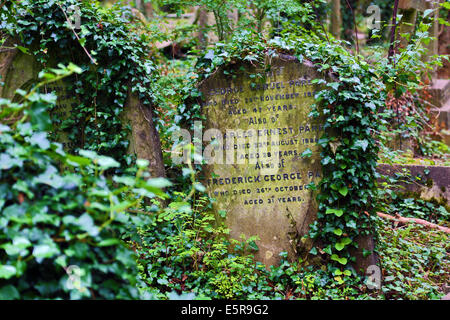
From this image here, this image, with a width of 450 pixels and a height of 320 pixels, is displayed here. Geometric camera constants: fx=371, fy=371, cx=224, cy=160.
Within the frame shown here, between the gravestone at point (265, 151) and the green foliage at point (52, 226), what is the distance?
2.45m

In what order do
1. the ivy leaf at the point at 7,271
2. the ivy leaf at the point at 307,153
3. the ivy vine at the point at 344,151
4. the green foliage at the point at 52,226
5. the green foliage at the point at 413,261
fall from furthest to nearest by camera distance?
the ivy leaf at the point at 307,153 → the ivy vine at the point at 344,151 → the green foliage at the point at 413,261 → the green foliage at the point at 52,226 → the ivy leaf at the point at 7,271

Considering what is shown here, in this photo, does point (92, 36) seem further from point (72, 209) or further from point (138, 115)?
point (72, 209)

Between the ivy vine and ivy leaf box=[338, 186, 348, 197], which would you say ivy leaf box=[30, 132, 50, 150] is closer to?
the ivy vine

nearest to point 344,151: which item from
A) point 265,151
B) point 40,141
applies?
point 265,151

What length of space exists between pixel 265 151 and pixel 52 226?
2.80 m

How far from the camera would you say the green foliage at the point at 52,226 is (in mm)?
1808

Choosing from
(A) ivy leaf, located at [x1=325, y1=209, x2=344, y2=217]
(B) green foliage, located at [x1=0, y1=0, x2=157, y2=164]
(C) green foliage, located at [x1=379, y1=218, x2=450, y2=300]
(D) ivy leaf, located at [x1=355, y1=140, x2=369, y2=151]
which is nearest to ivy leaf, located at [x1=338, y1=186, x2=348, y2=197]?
(A) ivy leaf, located at [x1=325, y1=209, x2=344, y2=217]

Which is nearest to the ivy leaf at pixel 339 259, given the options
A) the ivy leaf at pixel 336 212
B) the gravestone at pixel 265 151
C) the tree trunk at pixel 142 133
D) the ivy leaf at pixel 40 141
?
the gravestone at pixel 265 151

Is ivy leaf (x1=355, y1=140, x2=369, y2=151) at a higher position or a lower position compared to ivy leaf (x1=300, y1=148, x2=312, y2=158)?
higher

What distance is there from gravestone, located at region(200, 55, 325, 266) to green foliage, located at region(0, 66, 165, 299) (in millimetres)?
2447

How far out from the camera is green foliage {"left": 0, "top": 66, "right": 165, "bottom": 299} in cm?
181

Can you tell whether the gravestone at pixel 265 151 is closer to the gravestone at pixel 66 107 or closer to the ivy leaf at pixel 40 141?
the gravestone at pixel 66 107
